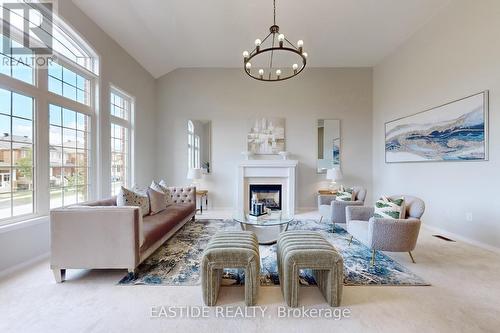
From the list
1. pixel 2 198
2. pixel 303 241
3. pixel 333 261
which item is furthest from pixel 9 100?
pixel 333 261

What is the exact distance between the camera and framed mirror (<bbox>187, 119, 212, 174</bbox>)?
5.89 m

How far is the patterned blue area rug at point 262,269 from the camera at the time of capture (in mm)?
2311

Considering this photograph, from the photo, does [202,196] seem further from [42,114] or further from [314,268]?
[314,268]

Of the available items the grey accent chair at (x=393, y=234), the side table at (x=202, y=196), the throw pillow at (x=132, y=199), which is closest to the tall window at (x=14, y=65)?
the throw pillow at (x=132, y=199)

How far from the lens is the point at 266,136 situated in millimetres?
5844

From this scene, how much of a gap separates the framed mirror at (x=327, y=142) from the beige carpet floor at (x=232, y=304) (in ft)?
11.6

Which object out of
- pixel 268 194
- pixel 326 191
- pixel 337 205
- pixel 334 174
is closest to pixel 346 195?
pixel 337 205

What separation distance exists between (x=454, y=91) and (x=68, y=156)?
6.53m

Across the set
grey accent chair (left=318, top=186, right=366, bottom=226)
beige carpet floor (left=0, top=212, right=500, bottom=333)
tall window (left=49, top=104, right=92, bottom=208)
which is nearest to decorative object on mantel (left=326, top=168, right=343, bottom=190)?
grey accent chair (left=318, top=186, right=366, bottom=226)

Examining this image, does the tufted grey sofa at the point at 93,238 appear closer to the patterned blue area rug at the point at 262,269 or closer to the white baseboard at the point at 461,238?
the patterned blue area rug at the point at 262,269

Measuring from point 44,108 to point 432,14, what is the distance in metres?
6.59
